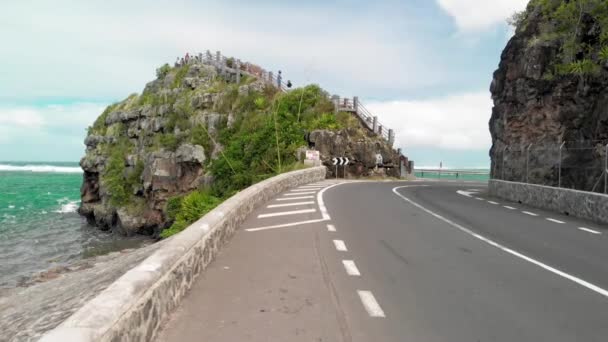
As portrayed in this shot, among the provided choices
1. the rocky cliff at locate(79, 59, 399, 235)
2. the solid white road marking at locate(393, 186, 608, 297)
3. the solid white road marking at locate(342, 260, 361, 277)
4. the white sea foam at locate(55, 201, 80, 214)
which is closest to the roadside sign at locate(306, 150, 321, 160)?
the rocky cliff at locate(79, 59, 399, 235)

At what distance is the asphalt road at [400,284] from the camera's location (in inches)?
193

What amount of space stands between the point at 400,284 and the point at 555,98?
19284 mm

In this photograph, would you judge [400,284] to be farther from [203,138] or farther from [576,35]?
[203,138]

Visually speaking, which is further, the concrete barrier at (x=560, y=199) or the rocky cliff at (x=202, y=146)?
the rocky cliff at (x=202, y=146)

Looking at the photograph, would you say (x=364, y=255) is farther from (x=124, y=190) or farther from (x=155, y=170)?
(x=124, y=190)

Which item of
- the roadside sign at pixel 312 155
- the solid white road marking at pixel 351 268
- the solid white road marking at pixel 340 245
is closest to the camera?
the solid white road marking at pixel 351 268

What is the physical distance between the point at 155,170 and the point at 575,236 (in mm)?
34867

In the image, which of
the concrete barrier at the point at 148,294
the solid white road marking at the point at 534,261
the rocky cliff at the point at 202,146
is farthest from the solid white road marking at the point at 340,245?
the rocky cliff at the point at 202,146

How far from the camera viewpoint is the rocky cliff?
35781 mm

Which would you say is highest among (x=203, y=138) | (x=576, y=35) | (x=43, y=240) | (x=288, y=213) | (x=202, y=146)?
(x=576, y=35)

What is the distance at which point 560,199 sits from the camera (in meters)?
16.0

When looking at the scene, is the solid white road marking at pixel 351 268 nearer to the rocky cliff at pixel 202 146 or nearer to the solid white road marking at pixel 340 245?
the solid white road marking at pixel 340 245

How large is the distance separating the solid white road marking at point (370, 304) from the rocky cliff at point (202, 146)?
22936 millimetres

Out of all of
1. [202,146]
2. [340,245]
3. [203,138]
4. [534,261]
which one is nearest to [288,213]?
[340,245]
